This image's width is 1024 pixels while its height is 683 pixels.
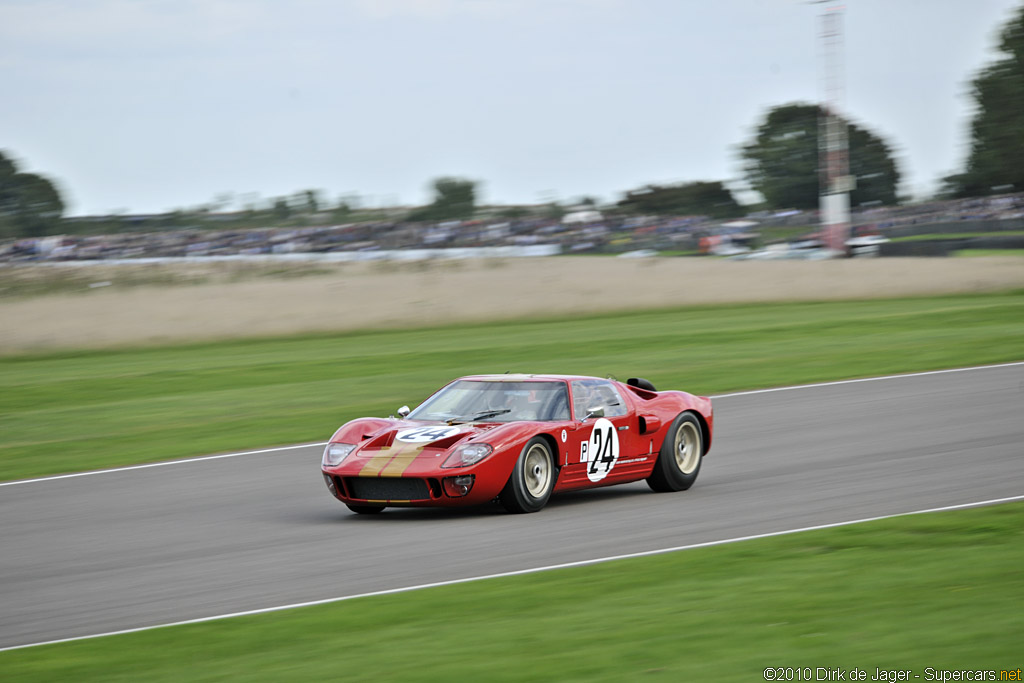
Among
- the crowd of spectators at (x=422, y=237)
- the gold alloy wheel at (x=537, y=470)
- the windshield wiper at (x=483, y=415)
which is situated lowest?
the gold alloy wheel at (x=537, y=470)

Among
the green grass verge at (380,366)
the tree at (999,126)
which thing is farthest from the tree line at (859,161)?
the green grass verge at (380,366)

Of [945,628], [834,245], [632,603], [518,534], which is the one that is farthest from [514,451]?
[834,245]

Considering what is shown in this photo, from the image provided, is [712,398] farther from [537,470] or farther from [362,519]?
[362,519]

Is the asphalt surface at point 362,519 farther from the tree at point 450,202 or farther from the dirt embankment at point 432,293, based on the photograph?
the tree at point 450,202

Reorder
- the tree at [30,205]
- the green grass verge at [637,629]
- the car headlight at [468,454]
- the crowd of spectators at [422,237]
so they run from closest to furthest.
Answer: the green grass verge at [637,629] → the car headlight at [468,454] → the crowd of spectators at [422,237] → the tree at [30,205]

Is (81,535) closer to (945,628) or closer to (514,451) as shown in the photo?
(514,451)

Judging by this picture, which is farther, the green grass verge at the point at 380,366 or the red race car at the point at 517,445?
the green grass verge at the point at 380,366

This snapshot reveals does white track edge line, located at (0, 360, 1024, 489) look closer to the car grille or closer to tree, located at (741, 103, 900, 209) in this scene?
the car grille

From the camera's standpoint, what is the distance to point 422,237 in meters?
51.4

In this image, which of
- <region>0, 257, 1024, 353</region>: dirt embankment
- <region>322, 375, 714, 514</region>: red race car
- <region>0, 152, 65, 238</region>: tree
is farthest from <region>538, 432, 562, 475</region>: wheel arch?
<region>0, 152, 65, 238</region>: tree

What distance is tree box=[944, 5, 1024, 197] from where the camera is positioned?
86688 millimetres

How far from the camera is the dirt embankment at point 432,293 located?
29734 millimetres

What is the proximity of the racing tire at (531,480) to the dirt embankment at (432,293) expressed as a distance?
2042cm

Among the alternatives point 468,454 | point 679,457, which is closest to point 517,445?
point 468,454
